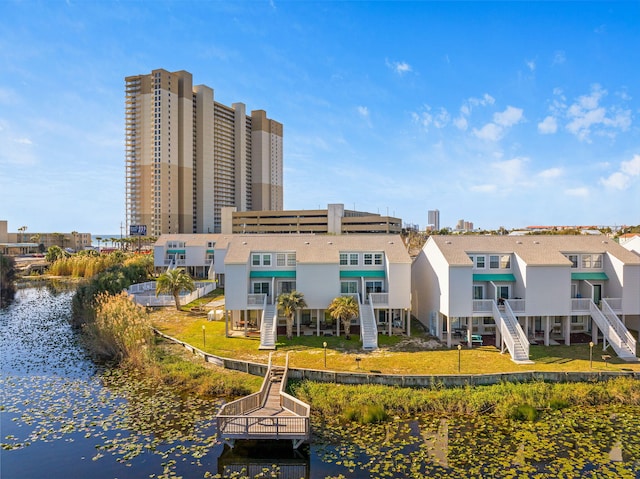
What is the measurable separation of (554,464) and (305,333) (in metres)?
A: 18.6

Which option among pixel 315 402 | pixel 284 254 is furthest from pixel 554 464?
pixel 284 254

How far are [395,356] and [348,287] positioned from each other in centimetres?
743

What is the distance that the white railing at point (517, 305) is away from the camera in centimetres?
2833

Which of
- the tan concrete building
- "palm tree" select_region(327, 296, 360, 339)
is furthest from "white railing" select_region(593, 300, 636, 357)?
the tan concrete building

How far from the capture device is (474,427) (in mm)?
18375

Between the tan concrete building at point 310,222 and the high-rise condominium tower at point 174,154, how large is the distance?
14.1 m

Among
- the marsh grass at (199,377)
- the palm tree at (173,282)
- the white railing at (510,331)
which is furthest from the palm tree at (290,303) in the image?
the palm tree at (173,282)

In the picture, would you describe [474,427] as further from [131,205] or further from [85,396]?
[131,205]

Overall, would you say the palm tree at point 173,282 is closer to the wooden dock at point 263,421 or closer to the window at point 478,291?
the wooden dock at point 263,421

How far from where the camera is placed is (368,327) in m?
28.7

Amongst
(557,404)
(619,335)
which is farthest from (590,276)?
(557,404)

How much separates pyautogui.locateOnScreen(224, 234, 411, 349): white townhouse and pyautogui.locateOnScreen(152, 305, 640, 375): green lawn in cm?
142

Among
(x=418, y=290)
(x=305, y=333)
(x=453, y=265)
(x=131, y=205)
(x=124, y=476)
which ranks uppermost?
(x=131, y=205)

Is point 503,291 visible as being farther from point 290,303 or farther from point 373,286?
point 290,303
